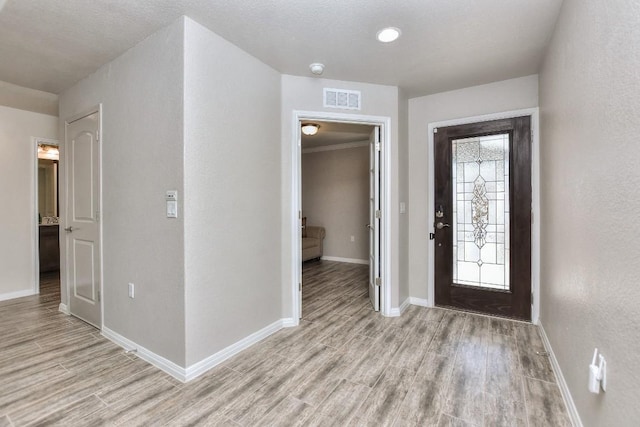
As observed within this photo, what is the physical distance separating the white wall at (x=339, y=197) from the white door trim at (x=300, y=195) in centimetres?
273

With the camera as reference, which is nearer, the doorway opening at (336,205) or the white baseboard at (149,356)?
the white baseboard at (149,356)

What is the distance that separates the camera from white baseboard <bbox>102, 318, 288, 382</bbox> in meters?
2.06

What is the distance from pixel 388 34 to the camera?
2.17 m

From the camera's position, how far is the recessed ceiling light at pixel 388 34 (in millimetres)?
2121

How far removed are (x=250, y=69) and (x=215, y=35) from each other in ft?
1.27

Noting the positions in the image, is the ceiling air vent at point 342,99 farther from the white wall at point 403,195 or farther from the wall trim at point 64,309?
the wall trim at point 64,309

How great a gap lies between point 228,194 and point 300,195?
2.48 ft

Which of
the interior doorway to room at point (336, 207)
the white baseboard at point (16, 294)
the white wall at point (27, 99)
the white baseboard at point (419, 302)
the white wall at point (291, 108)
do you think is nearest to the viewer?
the white wall at point (291, 108)

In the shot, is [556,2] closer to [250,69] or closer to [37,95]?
[250,69]

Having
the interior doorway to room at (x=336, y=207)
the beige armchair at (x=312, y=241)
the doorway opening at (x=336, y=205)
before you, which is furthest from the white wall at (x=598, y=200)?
the beige armchair at (x=312, y=241)

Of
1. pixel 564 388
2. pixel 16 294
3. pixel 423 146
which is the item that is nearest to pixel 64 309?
pixel 16 294

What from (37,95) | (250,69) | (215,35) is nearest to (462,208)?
(250,69)

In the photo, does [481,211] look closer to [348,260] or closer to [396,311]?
[396,311]

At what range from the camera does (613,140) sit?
1.18 meters
